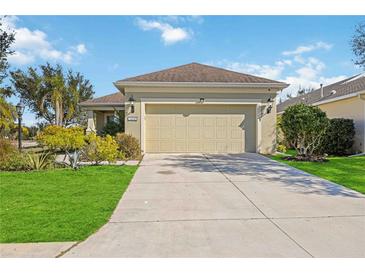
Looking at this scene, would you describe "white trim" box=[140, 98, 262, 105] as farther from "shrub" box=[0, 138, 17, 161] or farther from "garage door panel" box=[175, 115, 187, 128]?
"shrub" box=[0, 138, 17, 161]

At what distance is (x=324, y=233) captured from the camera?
14.4 feet

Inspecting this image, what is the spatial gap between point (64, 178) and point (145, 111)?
6.88 meters

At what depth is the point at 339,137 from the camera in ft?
51.4

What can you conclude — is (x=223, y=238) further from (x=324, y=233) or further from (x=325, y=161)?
(x=325, y=161)

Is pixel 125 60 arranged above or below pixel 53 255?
above

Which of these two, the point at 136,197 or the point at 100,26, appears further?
the point at 100,26

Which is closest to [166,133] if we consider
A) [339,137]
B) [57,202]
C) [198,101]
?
[198,101]

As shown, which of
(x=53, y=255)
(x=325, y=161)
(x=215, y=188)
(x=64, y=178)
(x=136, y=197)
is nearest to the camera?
(x=53, y=255)

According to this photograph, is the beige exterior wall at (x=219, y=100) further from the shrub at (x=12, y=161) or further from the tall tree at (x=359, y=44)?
the shrub at (x=12, y=161)

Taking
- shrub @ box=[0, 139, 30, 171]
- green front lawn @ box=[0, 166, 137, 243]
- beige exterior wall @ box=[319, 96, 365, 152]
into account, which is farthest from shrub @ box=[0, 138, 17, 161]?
beige exterior wall @ box=[319, 96, 365, 152]

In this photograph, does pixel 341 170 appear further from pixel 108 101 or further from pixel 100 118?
pixel 100 118

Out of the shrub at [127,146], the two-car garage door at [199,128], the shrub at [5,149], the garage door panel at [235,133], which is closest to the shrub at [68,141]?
the shrub at [5,149]

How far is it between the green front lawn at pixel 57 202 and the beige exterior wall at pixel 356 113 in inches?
473

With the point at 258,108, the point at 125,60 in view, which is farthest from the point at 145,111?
the point at 258,108
